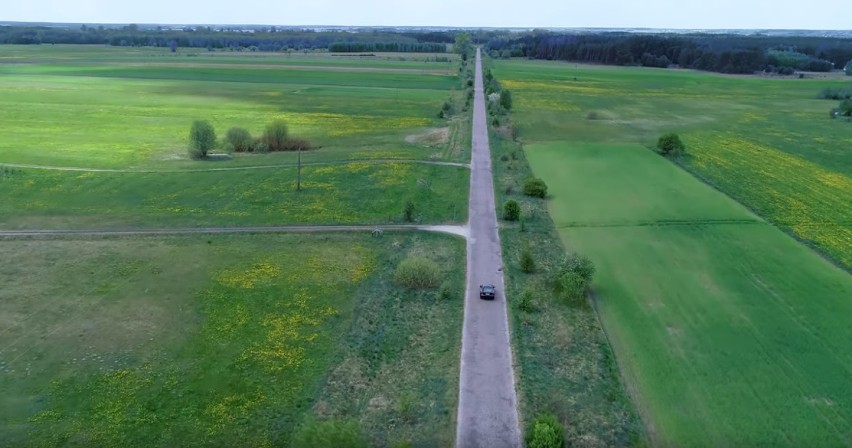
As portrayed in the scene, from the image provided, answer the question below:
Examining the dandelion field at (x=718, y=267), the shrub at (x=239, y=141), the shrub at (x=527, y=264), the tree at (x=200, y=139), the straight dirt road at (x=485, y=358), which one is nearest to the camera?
the straight dirt road at (x=485, y=358)

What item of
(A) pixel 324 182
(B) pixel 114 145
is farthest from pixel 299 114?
(A) pixel 324 182

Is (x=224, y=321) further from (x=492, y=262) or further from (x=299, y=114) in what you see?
(x=299, y=114)

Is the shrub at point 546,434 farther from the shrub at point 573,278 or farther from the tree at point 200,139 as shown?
the tree at point 200,139

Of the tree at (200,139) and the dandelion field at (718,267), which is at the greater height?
the tree at (200,139)

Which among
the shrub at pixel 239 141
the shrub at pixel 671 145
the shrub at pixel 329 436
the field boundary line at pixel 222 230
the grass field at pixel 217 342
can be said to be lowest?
the grass field at pixel 217 342

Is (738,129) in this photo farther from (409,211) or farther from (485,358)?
(485,358)

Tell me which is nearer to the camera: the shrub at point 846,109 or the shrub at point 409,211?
the shrub at point 409,211

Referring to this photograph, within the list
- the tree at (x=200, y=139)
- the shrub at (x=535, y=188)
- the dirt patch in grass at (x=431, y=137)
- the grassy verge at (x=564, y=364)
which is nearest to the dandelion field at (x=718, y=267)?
the grassy verge at (x=564, y=364)
